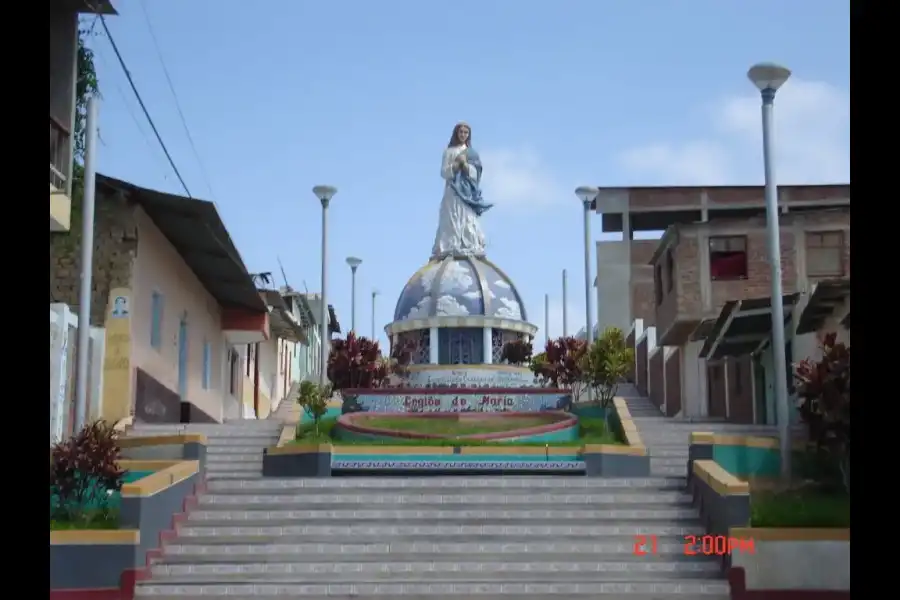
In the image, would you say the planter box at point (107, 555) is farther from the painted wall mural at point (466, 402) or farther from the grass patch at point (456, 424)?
the painted wall mural at point (466, 402)

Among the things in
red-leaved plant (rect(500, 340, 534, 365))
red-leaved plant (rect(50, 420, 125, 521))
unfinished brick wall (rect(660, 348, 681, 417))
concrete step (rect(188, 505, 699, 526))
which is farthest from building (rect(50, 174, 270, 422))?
red-leaved plant (rect(500, 340, 534, 365))

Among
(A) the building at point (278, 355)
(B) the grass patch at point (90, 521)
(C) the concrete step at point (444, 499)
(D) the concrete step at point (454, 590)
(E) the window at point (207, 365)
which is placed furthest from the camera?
(A) the building at point (278, 355)

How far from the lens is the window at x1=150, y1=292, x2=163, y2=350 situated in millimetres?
20219

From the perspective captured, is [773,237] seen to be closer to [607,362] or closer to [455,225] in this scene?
[607,362]

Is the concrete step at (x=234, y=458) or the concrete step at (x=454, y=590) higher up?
the concrete step at (x=234, y=458)

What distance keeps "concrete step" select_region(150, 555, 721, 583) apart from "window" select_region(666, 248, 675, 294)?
14.5 meters

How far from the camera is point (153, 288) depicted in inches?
795

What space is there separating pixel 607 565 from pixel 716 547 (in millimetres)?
1248

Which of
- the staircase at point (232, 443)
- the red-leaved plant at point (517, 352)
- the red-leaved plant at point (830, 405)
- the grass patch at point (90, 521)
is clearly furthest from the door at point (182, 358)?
the red-leaved plant at point (517, 352)

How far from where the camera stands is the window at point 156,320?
66.3 feet

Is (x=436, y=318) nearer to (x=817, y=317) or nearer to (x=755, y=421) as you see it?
(x=755, y=421)

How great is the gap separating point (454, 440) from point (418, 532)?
434 centimetres

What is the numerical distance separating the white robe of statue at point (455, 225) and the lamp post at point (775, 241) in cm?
2355
